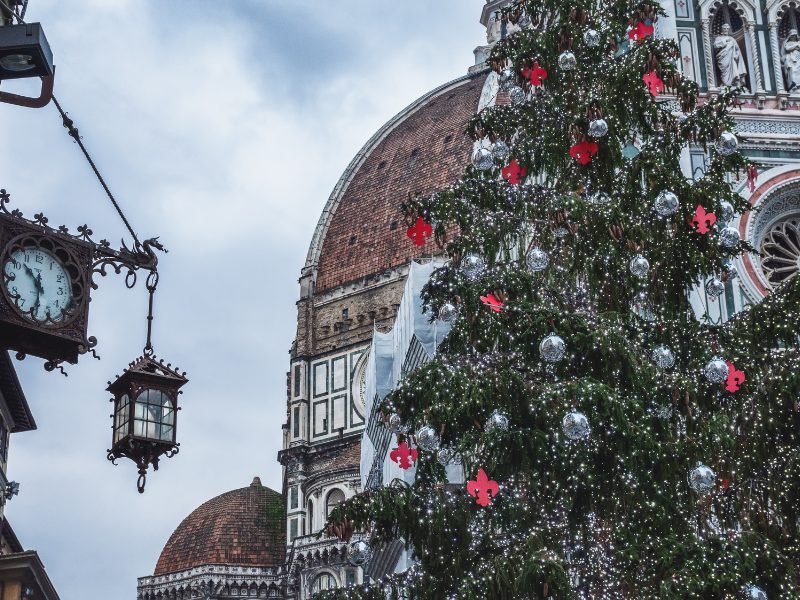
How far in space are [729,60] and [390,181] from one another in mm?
52326

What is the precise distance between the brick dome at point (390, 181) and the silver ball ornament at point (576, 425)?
54.5m

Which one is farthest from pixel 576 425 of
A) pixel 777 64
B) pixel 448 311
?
pixel 777 64

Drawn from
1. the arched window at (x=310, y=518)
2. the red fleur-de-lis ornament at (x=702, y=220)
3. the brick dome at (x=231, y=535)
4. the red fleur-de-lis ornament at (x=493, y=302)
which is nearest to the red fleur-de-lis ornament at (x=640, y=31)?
the red fleur-de-lis ornament at (x=702, y=220)

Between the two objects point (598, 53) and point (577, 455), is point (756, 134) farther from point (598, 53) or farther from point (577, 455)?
point (577, 455)

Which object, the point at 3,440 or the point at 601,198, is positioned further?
the point at 3,440

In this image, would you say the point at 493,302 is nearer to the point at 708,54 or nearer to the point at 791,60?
the point at 708,54

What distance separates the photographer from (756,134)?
21.7 m

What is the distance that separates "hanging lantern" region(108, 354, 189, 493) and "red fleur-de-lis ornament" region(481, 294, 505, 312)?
2675mm

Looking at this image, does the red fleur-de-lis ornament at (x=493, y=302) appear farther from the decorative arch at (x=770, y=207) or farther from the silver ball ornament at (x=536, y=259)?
the decorative arch at (x=770, y=207)

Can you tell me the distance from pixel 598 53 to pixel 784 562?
456 cm

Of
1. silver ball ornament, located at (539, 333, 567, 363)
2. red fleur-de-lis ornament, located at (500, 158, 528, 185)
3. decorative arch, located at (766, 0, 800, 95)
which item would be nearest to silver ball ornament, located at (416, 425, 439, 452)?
silver ball ornament, located at (539, 333, 567, 363)

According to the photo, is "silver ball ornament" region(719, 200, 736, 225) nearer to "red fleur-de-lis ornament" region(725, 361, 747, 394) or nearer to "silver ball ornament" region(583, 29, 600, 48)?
"red fleur-de-lis ornament" region(725, 361, 747, 394)

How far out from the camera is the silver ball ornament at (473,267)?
12.7 m

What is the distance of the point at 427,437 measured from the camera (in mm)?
12023
